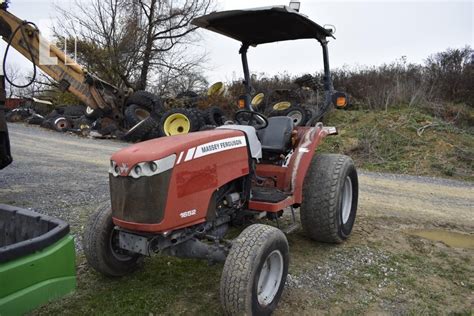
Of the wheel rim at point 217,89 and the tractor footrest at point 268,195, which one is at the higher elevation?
the wheel rim at point 217,89

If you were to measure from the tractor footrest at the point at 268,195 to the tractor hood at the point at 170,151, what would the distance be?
26.6 inches

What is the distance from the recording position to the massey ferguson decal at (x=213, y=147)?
2.90 meters

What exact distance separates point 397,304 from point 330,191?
1161 mm

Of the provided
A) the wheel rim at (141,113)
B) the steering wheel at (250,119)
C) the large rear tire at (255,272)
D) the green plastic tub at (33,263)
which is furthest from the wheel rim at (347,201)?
the wheel rim at (141,113)

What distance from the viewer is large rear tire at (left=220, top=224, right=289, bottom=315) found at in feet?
8.69

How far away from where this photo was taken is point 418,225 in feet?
17.8

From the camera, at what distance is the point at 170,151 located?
2.79 metres

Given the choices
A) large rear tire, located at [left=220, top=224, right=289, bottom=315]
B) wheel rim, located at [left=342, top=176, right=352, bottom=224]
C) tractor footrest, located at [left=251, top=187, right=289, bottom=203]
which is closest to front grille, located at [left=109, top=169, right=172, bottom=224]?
large rear tire, located at [left=220, top=224, right=289, bottom=315]

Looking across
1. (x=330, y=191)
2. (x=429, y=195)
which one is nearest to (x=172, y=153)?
(x=330, y=191)

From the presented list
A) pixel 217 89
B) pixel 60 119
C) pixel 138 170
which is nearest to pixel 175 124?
pixel 217 89

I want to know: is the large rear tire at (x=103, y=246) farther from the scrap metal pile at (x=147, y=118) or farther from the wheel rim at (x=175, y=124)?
the wheel rim at (x=175, y=124)

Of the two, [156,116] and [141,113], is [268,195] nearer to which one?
[156,116]

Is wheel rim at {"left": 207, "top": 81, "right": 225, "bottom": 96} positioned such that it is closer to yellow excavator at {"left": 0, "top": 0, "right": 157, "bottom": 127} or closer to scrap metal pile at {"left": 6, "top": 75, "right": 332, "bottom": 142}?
scrap metal pile at {"left": 6, "top": 75, "right": 332, "bottom": 142}

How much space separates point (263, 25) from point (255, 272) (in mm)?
2487
